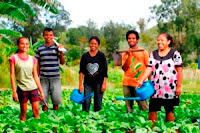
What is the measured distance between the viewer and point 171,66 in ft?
14.0

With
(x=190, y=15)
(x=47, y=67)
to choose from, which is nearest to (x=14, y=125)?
(x=47, y=67)

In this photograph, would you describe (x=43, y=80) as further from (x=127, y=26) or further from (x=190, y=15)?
(x=127, y=26)

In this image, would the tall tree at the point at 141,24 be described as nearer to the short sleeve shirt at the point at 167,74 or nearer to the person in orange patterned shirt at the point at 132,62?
the person in orange patterned shirt at the point at 132,62

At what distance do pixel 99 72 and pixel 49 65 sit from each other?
3.03 feet

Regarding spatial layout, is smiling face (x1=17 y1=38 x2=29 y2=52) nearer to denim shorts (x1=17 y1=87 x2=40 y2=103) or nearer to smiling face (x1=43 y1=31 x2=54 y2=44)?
denim shorts (x1=17 y1=87 x2=40 y2=103)

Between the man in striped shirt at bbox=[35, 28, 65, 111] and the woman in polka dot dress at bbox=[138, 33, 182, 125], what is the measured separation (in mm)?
1886

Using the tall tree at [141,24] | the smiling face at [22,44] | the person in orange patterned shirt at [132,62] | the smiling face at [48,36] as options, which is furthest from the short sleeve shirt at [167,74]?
the tall tree at [141,24]

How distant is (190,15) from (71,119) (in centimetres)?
2958

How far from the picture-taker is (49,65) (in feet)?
18.2

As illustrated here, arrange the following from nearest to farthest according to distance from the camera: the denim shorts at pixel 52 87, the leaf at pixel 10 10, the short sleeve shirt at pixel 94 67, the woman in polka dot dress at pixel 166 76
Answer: the woman in polka dot dress at pixel 166 76
the short sleeve shirt at pixel 94 67
the denim shorts at pixel 52 87
the leaf at pixel 10 10

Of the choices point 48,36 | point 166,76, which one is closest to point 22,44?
point 48,36

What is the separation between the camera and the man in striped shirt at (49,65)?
5543mm

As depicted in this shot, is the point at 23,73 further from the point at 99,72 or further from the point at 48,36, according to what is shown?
the point at 99,72

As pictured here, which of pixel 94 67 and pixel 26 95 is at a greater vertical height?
pixel 94 67
